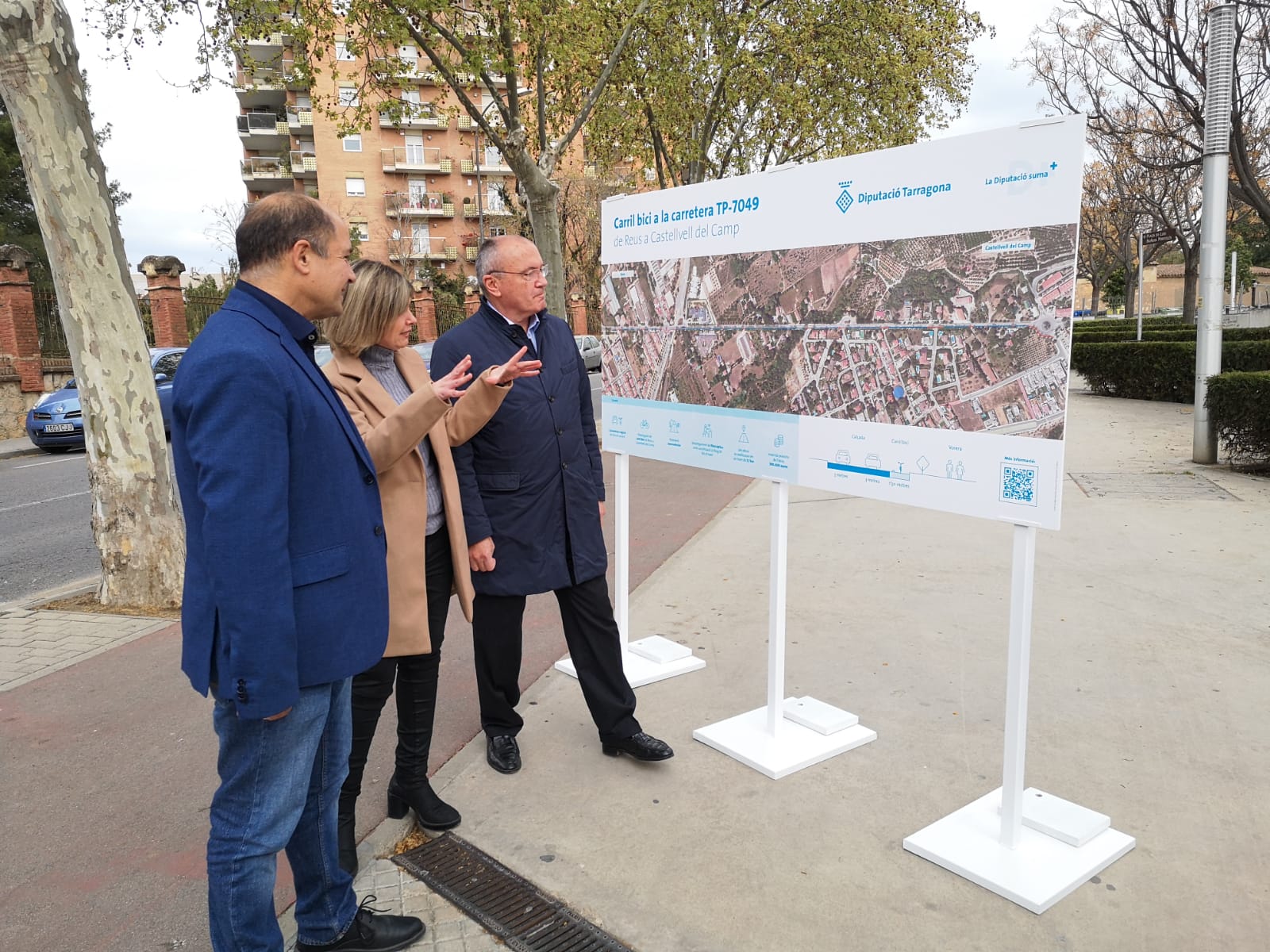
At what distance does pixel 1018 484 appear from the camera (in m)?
2.94

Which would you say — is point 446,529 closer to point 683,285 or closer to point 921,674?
point 683,285

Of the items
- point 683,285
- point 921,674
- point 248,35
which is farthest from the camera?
point 248,35

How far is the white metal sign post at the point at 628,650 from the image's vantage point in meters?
4.84

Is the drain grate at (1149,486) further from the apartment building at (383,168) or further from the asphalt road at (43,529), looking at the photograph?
the apartment building at (383,168)

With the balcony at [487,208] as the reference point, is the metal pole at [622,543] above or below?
below

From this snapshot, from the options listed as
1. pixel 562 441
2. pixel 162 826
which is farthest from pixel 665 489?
pixel 162 826

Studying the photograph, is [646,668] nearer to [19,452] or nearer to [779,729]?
[779,729]

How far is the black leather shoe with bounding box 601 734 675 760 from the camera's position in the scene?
3.82 m

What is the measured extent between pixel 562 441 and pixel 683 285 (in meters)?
0.93

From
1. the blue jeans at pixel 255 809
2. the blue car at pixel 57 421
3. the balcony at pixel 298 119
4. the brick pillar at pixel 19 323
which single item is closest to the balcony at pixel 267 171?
the balcony at pixel 298 119

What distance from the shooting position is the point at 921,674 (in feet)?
15.6

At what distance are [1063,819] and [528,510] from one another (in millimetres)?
2126

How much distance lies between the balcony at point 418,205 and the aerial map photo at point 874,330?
2338 inches

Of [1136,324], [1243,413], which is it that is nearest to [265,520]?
[1243,413]
